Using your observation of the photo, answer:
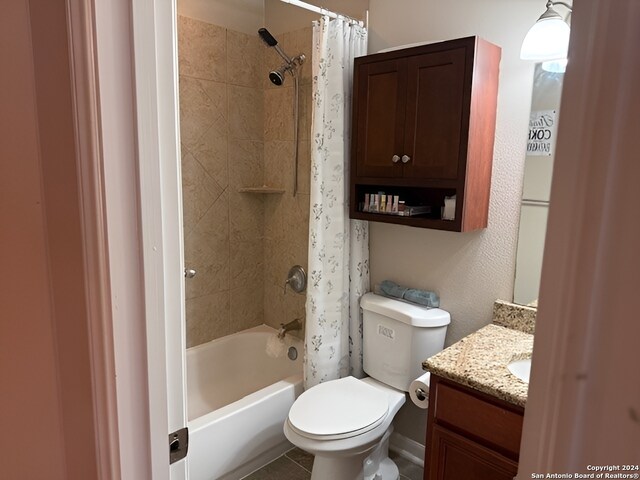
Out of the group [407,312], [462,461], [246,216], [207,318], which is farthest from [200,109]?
[462,461]

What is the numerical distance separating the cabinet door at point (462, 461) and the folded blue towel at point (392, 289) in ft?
2.31

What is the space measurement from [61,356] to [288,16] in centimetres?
234

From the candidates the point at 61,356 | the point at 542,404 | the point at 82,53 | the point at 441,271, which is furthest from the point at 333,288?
the point at 542,404

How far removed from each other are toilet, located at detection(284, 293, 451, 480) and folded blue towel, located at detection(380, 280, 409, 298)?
0.04m

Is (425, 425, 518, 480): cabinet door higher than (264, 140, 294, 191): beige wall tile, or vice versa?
(264, 140, 294, 191): beige wall tile

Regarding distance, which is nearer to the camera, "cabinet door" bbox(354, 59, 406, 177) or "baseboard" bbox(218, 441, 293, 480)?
"cabinet door" bbox(354, 59, 406, 177)

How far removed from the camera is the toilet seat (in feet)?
5.62

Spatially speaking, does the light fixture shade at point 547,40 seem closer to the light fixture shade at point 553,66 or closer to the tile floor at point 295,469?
the light fixture shade at point 553,66

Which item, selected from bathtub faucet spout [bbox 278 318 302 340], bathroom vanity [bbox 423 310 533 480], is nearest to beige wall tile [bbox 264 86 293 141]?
bathtub faucet spout [bbox 278 318 302 340]

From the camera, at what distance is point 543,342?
1.05 ft

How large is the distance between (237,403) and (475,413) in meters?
1.14

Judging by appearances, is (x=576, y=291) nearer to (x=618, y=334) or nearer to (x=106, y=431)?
(x=618, y=334)

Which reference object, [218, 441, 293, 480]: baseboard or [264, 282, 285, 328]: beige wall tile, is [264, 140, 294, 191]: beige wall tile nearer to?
[264, 282, 285, 328]: beige wall tile

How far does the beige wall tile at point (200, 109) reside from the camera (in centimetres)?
240
